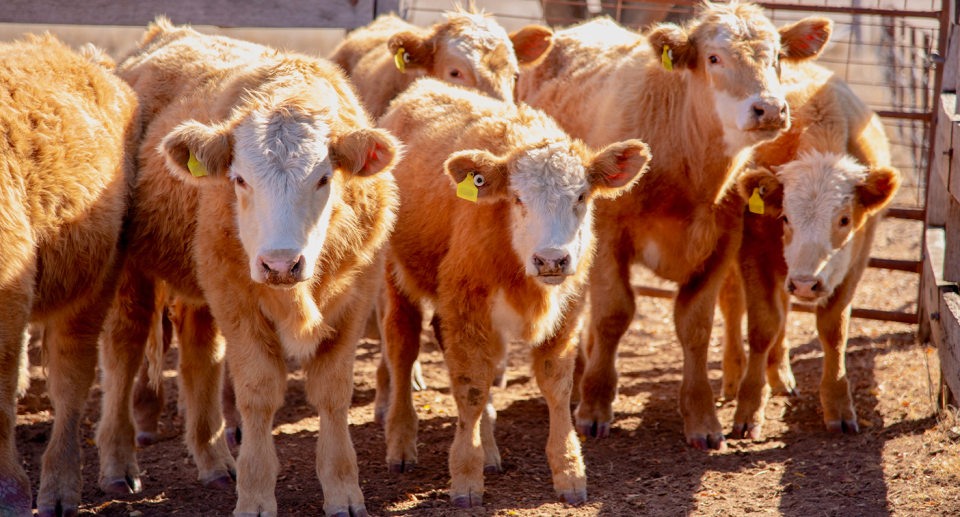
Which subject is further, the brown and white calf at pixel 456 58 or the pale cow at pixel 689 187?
the brown and white calf at pixel 456 58

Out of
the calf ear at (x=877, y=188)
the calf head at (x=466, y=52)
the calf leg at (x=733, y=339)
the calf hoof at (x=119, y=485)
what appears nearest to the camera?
the calf hoof at (x=119, y=485)

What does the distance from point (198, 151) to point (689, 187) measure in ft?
10.2

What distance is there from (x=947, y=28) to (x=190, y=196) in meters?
5.93

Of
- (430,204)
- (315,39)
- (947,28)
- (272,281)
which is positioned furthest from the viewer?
(315,39)

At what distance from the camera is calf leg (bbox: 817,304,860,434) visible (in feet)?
18.6

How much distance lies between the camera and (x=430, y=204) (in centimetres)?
495

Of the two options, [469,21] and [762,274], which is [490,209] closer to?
[762,274]

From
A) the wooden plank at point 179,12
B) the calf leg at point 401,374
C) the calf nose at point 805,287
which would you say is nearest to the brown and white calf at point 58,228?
the calf leg at point 401,374

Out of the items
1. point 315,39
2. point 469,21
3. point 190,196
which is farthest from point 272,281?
point 315,39

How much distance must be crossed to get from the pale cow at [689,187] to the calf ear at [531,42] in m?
1.39

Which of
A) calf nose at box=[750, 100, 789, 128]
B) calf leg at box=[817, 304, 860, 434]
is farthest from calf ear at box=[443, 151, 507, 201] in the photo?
calf leg at box=[817, 304, 860, 434]

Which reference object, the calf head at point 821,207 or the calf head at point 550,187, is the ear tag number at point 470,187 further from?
the calf head at point 821,207

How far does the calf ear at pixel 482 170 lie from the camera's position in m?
4.29

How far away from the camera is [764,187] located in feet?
18.2
